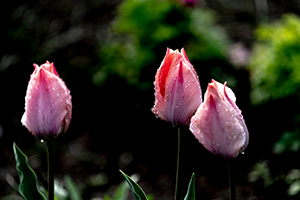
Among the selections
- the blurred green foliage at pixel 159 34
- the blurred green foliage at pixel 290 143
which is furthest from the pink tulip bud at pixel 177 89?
the blurred green foliage at pixel 159 34

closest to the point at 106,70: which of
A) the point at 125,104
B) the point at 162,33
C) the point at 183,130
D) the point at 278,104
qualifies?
the point at 125,104

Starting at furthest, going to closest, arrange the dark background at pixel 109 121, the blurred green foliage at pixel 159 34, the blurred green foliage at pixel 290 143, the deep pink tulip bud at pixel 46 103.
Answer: the blurred green foliage at pixel 159 34 < the dark background at pixel 109 121 < the blurred green foliage at pixel 290 143 < the deep pink tulip bud at pixel 46 103

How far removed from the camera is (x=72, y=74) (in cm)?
342

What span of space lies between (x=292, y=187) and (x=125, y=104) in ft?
5.29

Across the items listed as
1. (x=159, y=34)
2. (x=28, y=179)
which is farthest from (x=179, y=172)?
(x=159, y=34)

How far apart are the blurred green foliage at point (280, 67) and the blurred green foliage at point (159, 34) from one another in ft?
1.90

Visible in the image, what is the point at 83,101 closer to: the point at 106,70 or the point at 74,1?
the point at 106,70

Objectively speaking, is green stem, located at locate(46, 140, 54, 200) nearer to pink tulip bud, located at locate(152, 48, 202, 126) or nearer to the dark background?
pink tulip bud, located at locate(152, 48, 202, 126)

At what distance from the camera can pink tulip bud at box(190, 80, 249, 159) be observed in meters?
0.71

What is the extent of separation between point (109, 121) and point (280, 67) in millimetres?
1600

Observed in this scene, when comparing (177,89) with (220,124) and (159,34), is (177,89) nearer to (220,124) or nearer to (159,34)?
(220,124)

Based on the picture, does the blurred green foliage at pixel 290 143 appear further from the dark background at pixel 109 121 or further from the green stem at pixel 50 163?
the green stem at pixel 50 163

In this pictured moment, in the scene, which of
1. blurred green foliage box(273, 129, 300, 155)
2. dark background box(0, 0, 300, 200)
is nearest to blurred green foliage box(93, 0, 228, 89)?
dark background box(0, 0, 300, 200)

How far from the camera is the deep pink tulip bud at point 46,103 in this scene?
2.75 feet
